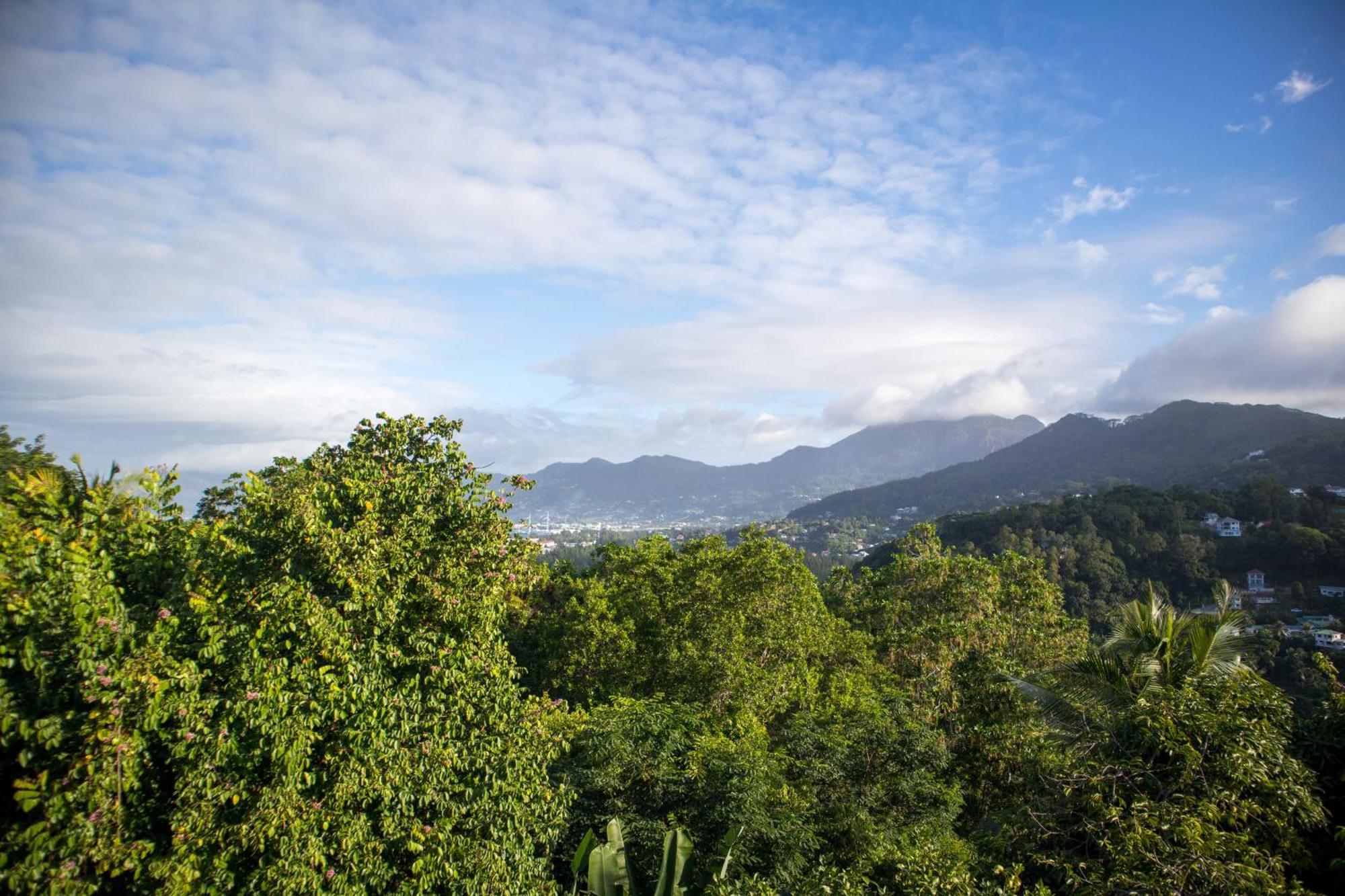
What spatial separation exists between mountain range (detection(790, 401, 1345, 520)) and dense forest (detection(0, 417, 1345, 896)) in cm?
9912

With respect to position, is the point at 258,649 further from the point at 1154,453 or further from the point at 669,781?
the point at 1154,453

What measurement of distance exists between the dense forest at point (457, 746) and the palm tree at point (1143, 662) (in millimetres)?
50

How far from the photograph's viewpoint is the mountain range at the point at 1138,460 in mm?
95438

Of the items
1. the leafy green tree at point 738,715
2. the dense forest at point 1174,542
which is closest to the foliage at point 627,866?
the leafy green tree at point 738,715

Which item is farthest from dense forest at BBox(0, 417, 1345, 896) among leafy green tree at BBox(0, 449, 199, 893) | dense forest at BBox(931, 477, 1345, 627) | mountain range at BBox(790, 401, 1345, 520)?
mountain range at BBox(790, 401, 1345, 520)

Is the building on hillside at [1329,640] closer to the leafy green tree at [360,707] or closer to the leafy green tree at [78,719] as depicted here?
the leafy green tree at [360,707]

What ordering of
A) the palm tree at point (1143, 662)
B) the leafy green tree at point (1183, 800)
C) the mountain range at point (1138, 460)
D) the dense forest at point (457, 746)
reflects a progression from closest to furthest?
1. the leafy green tree at point (1183, 800)
2. the dense forest at point (457, 746)
3. the palm tree at point (1143, 662)
4. the mountain range at point (1138, 460)

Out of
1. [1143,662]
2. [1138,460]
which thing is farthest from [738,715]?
[1138,460]

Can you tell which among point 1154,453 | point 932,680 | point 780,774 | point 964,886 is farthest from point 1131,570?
point 1154,453

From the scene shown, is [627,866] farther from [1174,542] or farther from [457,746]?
[1174,542]

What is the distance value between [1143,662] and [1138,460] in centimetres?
17139

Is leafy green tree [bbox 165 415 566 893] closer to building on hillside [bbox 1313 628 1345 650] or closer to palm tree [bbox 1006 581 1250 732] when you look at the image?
palm tree [bbox 1006 581 1250 732]

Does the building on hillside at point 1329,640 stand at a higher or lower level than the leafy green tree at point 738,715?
lower

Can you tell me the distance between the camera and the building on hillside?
31.9 meters
